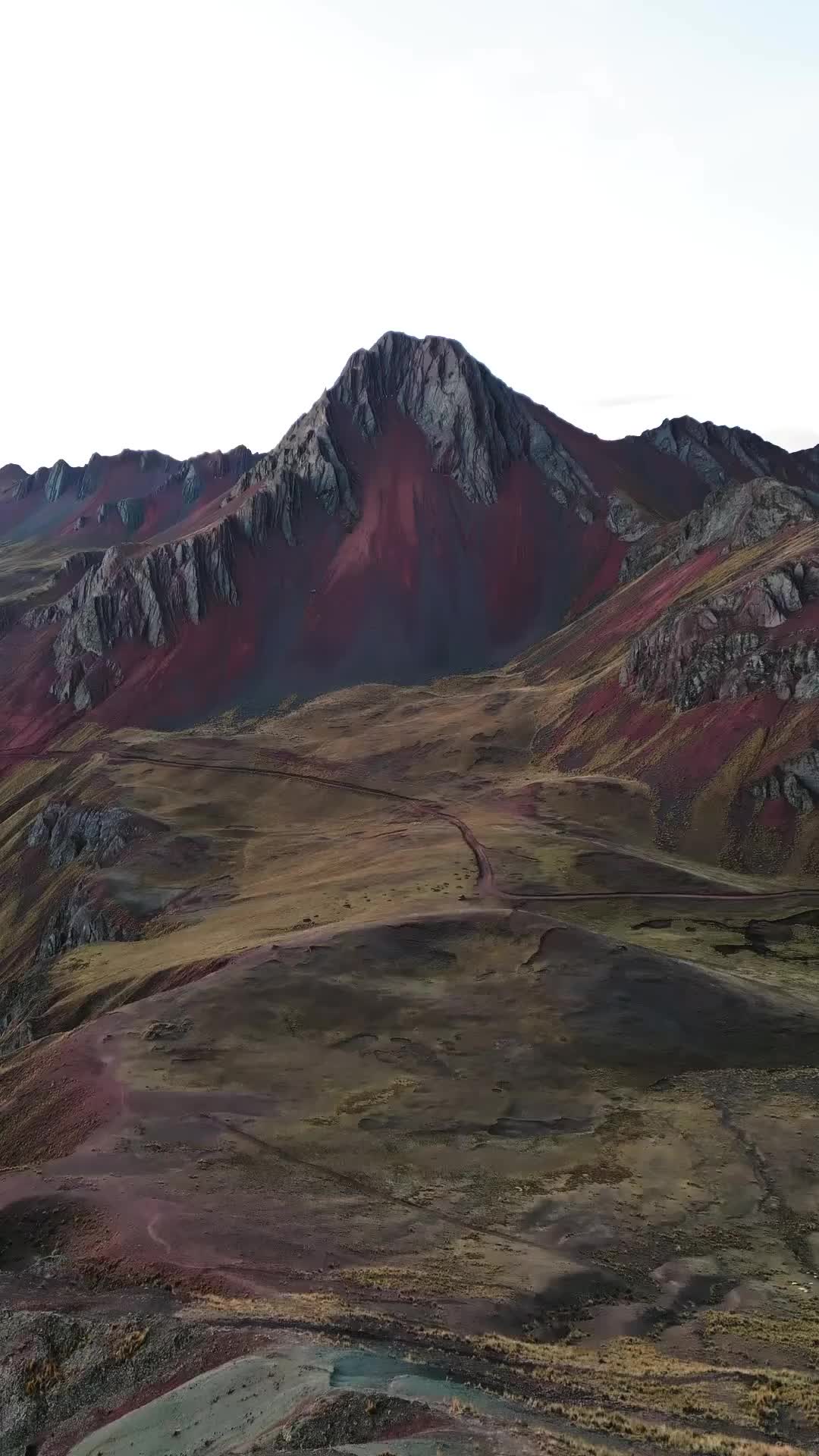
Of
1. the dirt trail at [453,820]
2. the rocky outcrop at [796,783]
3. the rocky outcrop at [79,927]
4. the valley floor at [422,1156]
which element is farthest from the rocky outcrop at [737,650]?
the rocky outcrop at [79,927]

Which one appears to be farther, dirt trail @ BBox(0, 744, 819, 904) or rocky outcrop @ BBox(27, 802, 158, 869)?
rocky outcrop @ BBox(27, 802, 158, 869)

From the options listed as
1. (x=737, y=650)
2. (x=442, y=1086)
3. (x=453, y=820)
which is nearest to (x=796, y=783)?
(x=737, y=650)

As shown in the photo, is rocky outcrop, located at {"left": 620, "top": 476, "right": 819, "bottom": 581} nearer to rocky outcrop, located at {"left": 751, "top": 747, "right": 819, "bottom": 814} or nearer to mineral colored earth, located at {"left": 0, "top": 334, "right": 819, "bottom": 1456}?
mineral colored earth, located at {"left": 0, "top": 334, "right": 819, "bottom": 1456}

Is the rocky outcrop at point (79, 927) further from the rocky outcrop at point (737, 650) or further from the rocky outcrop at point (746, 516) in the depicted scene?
the rocky outcrop at point (746, 516)

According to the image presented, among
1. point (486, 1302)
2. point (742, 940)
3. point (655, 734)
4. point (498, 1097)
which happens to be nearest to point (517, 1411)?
point (486, 1302)

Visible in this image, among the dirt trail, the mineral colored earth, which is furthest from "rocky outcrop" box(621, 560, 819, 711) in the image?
the dirt trail

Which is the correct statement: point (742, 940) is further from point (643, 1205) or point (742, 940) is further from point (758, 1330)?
point (758, 1330)
